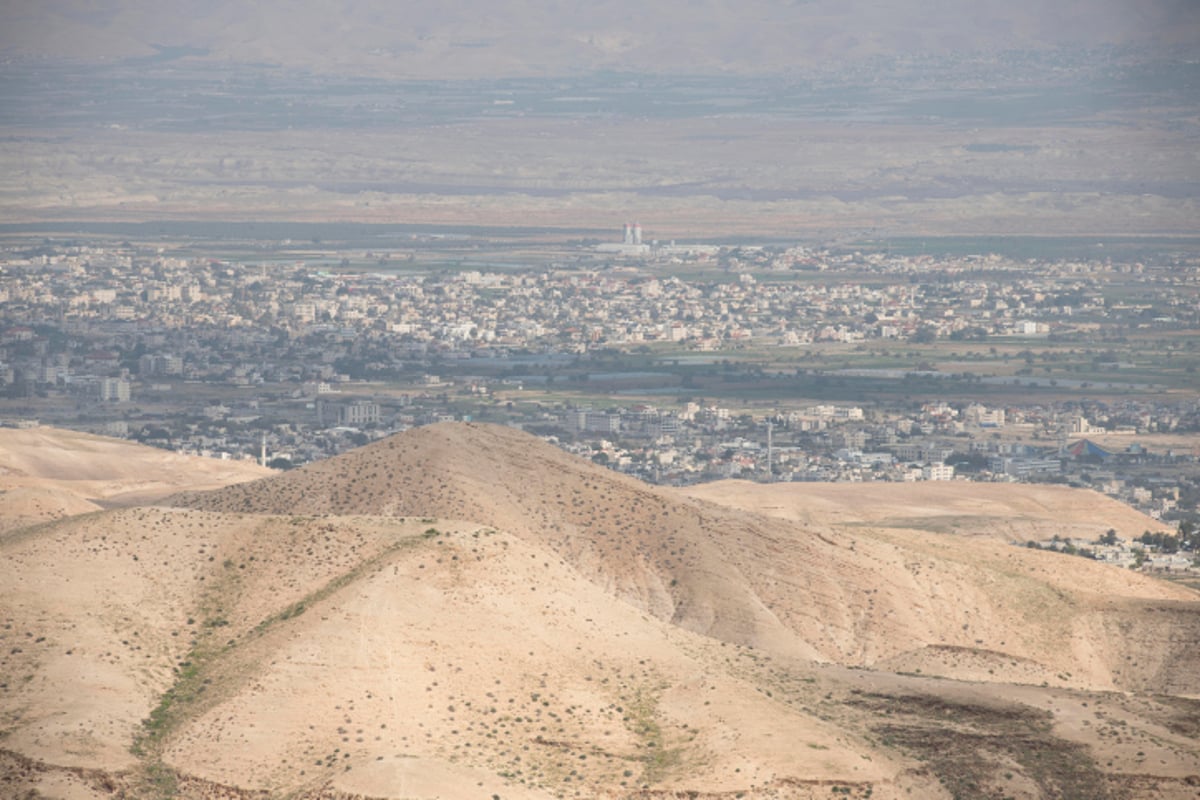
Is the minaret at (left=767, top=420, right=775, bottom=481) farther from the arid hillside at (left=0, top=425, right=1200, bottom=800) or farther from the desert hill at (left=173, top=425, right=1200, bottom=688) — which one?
the arid hillside at (left=0, top=425, right=1200, bottom=800)

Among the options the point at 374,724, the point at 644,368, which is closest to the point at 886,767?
the point at 374,724

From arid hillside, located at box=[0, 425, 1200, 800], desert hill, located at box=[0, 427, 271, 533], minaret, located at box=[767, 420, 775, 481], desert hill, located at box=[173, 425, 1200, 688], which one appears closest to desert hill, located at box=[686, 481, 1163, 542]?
minaret, located at box=[767, 420, 775, 481]

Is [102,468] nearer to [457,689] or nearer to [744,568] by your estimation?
[744,568]

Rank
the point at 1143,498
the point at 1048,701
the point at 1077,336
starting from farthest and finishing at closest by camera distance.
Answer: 1. the point at 1077,336
2. the point at 1143,498
3. the point at 1048,701

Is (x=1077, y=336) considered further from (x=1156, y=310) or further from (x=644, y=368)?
(x=644, y=368)

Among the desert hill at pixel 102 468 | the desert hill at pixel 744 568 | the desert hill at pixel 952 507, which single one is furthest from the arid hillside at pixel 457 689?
the desert hill at pixel 102 468

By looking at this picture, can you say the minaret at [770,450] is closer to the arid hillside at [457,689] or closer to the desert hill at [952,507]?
the desert hill at [952,507]

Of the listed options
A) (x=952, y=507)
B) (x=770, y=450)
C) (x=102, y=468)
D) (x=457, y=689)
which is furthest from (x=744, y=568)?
(x=770, y=450)
